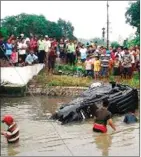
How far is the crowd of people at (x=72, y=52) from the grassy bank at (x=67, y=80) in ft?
1.73

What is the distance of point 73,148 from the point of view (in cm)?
1091

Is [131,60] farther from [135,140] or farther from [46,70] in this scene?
[135,140]

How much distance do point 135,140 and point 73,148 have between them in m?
1.93

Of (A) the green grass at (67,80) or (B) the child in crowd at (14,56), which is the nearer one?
(B) the child in crowd at (14,56)

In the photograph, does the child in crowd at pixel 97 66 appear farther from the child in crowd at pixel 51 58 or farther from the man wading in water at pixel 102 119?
the man wading in water at pixel 102 119

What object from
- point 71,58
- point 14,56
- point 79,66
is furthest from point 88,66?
point 14,56

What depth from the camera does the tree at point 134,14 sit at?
109 ft

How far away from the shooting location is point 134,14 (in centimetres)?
3366

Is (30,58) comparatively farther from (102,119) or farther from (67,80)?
(102,119)

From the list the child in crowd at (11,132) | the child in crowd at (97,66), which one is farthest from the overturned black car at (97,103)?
the child in crowd at (97,66)

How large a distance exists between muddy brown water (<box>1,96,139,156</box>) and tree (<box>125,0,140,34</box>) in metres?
19.0

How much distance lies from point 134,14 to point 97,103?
65.5ft

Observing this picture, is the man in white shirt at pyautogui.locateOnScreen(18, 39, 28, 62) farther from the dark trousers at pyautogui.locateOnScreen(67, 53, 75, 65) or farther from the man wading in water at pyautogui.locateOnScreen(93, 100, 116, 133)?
the man wading in water at pyautogui.locateOnScreen(93, 100, 116, 133)

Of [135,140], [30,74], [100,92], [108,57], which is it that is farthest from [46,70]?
[135,140]
